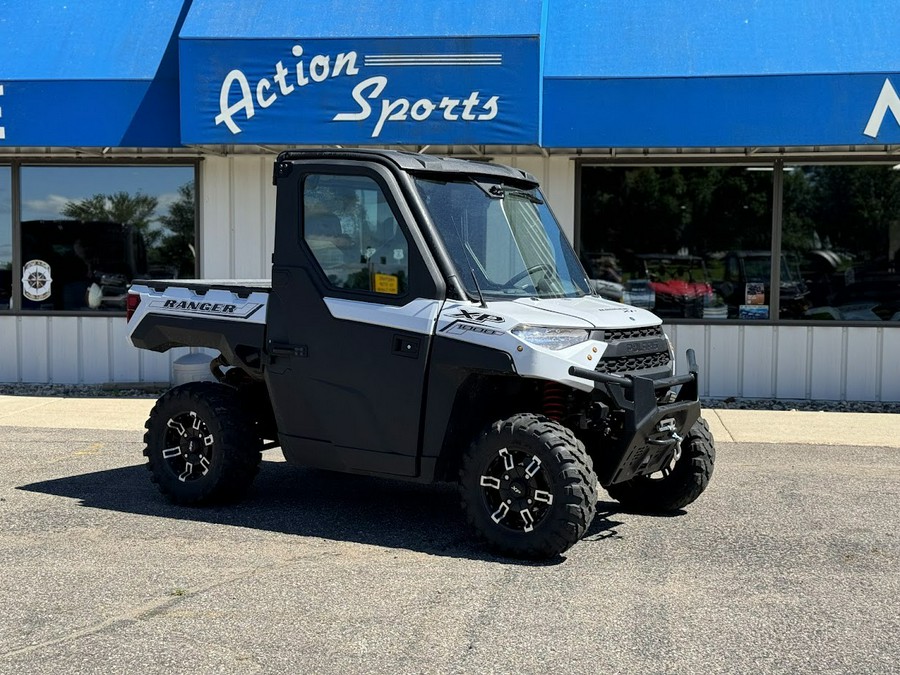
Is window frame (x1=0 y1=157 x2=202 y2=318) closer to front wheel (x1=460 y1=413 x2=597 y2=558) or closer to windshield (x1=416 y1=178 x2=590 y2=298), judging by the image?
windshield (x1=416 y1=178 x2=590 y2=298)

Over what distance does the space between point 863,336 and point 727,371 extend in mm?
1509

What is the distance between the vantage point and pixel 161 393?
40.9 ft

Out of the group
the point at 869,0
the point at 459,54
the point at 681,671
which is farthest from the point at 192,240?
the point at 681,671

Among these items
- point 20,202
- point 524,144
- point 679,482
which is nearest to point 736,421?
point 524,144

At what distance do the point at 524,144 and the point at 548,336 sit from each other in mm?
5132

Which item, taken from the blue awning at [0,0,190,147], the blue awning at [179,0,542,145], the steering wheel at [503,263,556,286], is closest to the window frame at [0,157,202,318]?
the blue awning at [0,0,190,147]

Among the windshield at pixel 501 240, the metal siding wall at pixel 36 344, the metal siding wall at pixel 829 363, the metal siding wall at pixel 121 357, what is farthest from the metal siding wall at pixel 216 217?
the metal siding wall at pixel 829 363

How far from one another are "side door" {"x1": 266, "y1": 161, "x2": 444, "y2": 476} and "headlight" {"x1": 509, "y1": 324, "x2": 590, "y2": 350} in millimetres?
561

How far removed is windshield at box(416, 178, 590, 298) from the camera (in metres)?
6.45

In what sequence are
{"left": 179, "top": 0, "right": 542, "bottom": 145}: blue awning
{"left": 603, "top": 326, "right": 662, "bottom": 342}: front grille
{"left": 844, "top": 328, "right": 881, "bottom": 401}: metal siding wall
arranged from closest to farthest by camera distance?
{"left": 603, "top": 326, "right": 662, "bottom": 342}: front grille
{"left": 179, "top": 0, "right": 542, "bottom": 145}: blue awning
{"left": 844, "top": 328, "right": 881, "bottom": 401}: metal siding wall

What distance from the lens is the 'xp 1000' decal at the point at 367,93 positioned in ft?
35.2

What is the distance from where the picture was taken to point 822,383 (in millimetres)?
11781

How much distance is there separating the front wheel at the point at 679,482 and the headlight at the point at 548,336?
132 cm

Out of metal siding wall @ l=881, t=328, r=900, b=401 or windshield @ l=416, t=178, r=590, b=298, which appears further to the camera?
metal siding wall @ l=881, t=328, r=900, b=401
